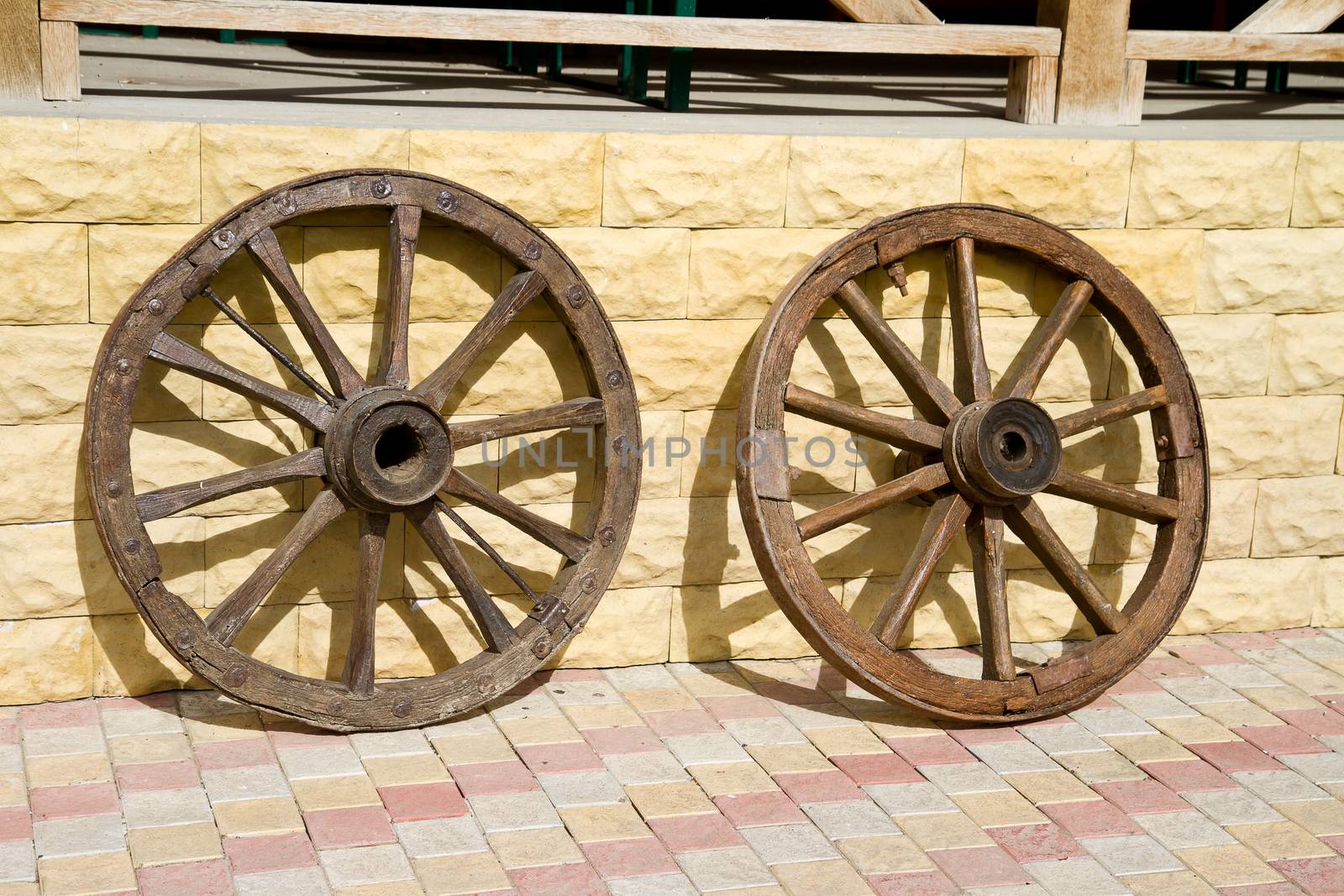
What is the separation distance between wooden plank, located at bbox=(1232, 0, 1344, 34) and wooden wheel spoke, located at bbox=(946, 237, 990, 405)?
137 cm

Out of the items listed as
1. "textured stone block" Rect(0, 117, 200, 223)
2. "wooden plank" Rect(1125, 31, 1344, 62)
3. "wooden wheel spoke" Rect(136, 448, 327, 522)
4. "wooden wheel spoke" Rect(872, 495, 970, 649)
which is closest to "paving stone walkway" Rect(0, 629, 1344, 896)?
"wooden wheel spoke" Rect(872, 495, 970, 649)

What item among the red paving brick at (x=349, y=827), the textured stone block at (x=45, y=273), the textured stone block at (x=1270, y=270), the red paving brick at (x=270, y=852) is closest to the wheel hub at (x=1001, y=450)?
the textured stone block at (x=1270, y=270)

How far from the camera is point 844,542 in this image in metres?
4.77

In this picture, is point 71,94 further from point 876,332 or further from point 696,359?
point 876,332

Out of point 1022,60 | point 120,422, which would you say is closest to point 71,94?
point 120,422

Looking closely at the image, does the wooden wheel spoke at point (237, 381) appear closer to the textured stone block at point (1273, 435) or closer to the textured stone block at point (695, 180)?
the textured stone block at point (695, 180)

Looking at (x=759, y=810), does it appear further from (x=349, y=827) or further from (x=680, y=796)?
(x=349, y=827)

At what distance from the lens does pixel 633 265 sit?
442cm

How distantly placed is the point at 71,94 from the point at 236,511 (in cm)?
118

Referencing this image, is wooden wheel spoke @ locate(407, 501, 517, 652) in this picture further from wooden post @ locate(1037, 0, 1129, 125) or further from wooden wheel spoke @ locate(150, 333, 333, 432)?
wooden post @ locate(1037, 0, 1129, 125)

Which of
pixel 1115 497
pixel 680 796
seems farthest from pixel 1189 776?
pixel 680 796

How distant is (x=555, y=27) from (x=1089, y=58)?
5.51 feet

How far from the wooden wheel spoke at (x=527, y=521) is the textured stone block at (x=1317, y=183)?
250cm

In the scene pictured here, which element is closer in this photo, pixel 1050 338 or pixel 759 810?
pixel 759 810
